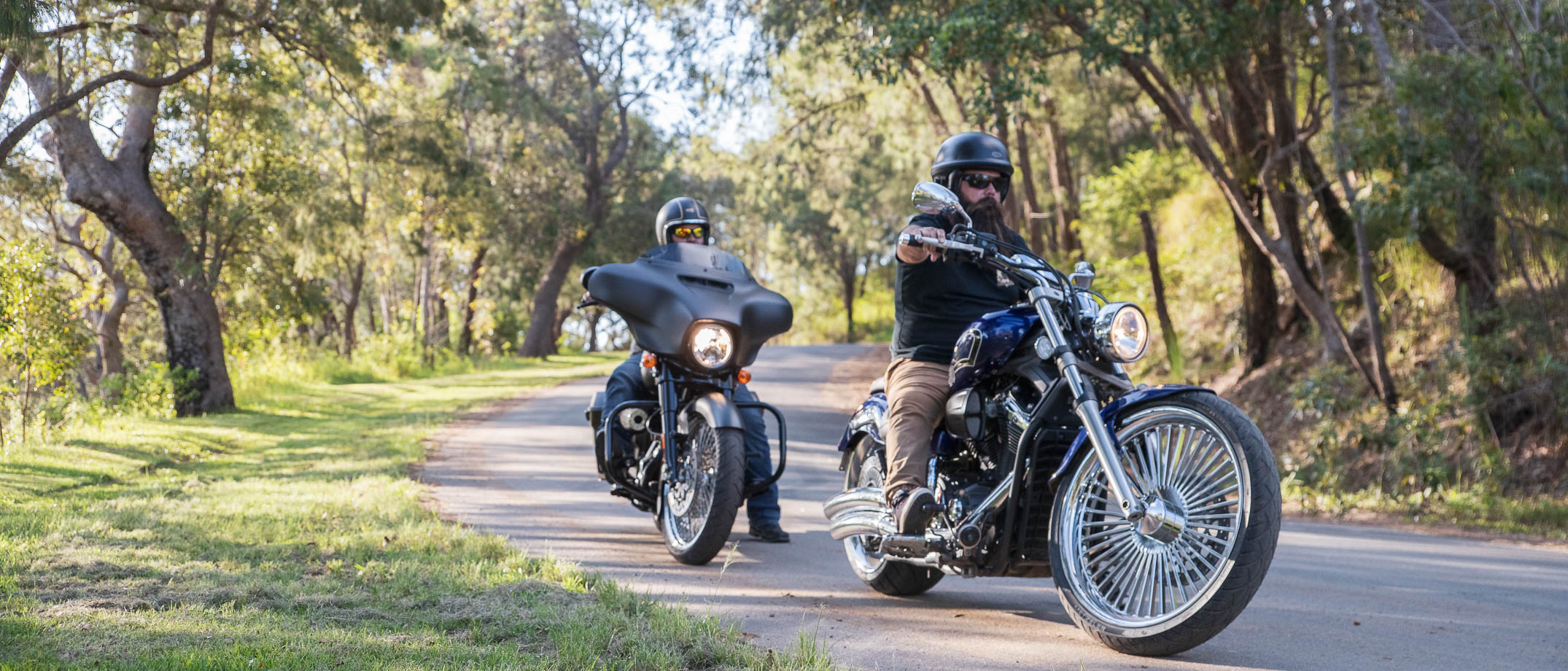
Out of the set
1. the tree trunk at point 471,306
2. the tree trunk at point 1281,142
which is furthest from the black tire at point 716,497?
the tree trunk at point 471,306

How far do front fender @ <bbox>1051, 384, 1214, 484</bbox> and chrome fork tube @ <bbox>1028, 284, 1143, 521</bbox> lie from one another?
0.11ft

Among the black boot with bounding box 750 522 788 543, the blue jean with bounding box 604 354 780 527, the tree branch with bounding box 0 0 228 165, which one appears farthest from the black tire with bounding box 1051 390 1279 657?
the tree branch with bounding box 0 0 228 165

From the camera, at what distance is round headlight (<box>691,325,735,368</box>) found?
6.87m

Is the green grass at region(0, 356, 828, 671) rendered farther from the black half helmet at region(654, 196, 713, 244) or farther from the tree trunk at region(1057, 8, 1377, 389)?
the tree trunk at region(1057, 8, 1377, 389)

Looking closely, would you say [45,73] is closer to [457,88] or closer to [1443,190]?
[1443,190]

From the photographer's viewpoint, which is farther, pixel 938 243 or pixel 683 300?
pixel 683 300

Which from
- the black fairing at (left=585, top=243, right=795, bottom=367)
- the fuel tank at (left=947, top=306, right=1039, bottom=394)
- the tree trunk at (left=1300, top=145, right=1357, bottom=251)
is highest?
the tree trunk at (left=1300, top=145, right=1357, bottom=251)

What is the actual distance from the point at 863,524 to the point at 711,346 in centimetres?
177

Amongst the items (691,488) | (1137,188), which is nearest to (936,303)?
(691,488)

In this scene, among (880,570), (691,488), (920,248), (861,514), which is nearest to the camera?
(920,248)

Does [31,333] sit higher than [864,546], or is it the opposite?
[31,333]

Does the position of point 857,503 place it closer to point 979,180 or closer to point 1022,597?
point 1022,597

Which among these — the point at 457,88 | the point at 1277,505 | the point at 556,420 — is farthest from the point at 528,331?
the point at 1277,505

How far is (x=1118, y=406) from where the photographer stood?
14.3 feet
